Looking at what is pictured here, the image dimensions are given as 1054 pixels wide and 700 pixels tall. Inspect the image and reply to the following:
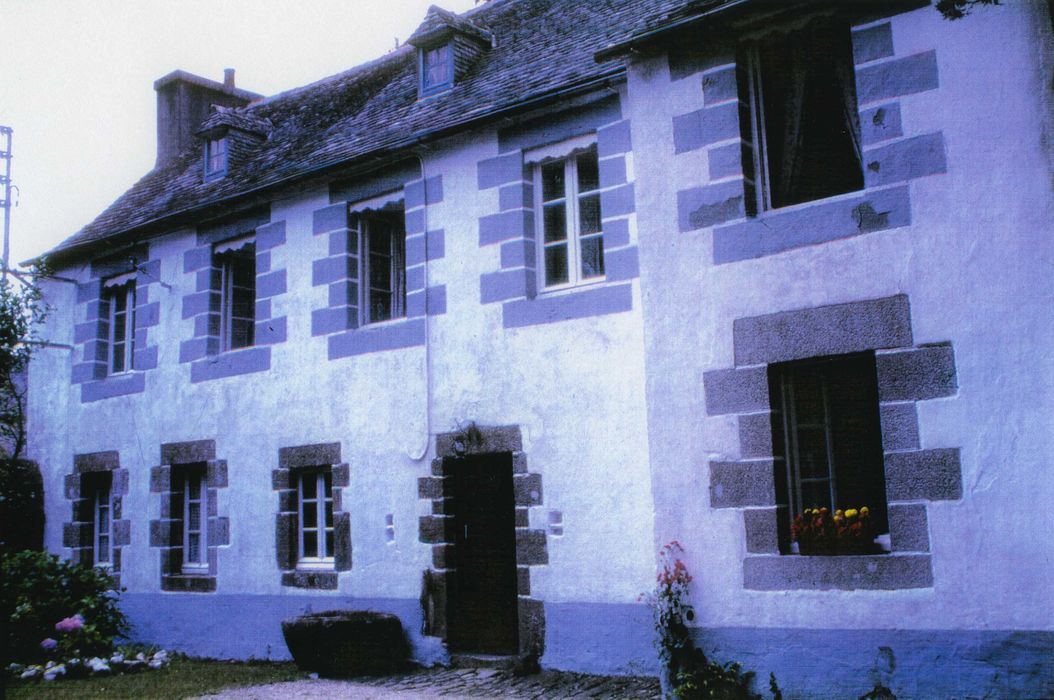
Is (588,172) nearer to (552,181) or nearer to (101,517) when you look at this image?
(552,181)

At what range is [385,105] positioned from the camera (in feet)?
40.4

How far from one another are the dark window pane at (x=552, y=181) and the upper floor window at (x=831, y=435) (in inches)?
132

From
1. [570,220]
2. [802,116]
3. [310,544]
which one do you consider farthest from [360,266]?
[802,116]

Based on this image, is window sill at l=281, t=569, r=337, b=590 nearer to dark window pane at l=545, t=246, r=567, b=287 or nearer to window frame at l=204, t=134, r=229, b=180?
dark window pane at l=545, t=246, r=567, b=287

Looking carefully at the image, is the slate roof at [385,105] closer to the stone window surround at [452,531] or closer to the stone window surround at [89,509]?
the stone window surround at [89,509]

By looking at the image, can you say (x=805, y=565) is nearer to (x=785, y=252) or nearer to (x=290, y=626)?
(x=785, y=252)

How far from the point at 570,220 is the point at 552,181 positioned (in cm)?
54

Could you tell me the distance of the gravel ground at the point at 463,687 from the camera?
314 inches

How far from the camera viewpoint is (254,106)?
16.6m

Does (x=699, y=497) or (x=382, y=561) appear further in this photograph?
(x=382, y=561)

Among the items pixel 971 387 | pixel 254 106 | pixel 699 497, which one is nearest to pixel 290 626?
pixel 699 497

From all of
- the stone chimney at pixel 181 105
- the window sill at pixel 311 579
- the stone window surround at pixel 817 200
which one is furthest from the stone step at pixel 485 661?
the stone chimney at pixel 181 105

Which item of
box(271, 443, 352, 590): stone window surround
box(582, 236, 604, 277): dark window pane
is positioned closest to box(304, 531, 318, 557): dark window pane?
A: box(271, 443, 352, 590): stone window surround

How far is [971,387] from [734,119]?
2673 mm
